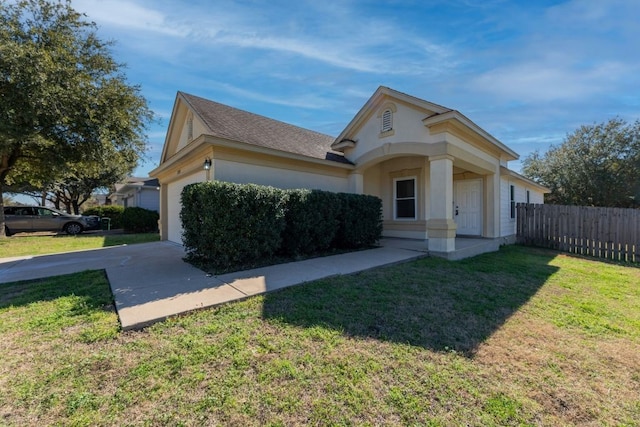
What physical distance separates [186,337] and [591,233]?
44.4ft

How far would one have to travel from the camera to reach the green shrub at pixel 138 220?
16984mm

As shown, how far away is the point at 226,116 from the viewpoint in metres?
9.53

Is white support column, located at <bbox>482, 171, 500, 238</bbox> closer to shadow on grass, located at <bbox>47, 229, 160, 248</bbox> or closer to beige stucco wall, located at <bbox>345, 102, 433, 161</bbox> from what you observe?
beige stucco wall, located at <bbox>345, 102, 433, 161</bbox>

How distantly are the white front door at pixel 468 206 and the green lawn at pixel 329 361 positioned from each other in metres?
6.46

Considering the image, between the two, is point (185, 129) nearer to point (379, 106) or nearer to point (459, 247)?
point (379, 106)

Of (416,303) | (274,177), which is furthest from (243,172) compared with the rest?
(416,303)

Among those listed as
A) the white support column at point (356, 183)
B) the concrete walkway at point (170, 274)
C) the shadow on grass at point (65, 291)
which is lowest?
the shadow on grass at point (65, 291)

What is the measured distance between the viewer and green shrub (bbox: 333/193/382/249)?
8414mm

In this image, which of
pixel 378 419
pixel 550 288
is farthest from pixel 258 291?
pixel 550 288

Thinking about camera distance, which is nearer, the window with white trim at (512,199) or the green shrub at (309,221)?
the green shrub at (309,221)

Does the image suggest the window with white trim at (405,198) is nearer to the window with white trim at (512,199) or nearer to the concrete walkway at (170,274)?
the concrete walkway at (170,274)

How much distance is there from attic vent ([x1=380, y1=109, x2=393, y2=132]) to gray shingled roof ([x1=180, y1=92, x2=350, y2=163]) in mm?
1791

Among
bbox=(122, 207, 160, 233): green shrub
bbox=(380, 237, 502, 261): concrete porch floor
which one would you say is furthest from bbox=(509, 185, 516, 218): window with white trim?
bbox=(122, 207, 160, 233): green shrub

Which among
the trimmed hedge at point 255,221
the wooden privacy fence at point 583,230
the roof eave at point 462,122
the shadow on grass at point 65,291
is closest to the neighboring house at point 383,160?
the roof eave at point 462,122
